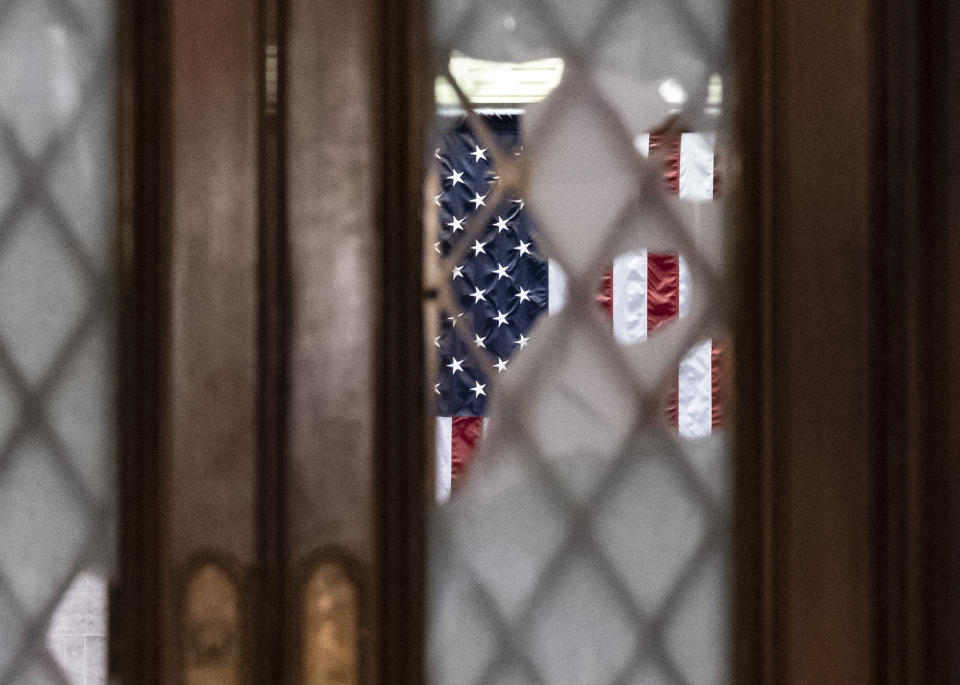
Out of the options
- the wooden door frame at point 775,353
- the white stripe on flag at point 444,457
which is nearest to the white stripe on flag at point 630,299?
the wooden door frame at point 775,353

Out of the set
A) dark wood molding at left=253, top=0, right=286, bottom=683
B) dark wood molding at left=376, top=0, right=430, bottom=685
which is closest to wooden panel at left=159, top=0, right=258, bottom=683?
dark wood molding at left=253, top=0, right=286, bottom=683

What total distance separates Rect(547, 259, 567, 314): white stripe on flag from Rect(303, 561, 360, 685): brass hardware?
1.23ft

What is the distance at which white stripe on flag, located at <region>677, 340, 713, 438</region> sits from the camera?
101cm

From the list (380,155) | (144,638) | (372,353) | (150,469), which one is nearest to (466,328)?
(372,353)

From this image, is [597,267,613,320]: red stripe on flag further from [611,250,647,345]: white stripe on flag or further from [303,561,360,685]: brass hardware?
[303,561,360,685]: brass hardware

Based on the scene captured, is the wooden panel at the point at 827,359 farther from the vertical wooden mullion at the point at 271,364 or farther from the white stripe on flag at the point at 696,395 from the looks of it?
the vertical wooden mullion at the point at 271,364

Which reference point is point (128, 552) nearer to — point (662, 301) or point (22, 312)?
point (22, 312)

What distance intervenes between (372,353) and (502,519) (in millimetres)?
235

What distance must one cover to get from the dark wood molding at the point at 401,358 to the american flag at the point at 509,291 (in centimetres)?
3

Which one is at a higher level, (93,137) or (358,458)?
(93,137)

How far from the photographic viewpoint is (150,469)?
1.04 metres

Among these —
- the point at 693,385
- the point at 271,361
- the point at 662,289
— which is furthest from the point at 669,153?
the point at 271,361

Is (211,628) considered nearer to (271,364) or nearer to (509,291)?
(271,364)

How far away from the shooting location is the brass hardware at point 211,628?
3.31ft
